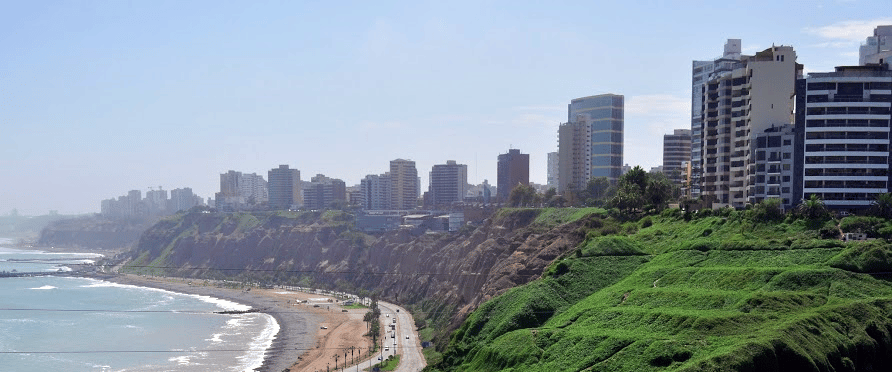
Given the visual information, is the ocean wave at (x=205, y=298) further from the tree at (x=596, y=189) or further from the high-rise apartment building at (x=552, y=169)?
the high-rise apartment building at (x=552, y=169)

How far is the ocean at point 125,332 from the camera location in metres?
67.2

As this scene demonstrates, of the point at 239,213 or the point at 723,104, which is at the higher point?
the point at 723,104

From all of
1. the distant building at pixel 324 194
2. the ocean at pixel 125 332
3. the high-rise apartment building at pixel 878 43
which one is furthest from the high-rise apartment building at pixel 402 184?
the high-rise apartment building at pixel 878 43

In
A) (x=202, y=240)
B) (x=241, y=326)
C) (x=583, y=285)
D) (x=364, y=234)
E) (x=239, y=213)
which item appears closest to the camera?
(x=583, y=285)

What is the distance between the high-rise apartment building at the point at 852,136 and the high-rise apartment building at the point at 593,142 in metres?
75.7

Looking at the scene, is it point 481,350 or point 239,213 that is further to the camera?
point 239,213

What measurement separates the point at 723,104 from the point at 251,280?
90.2m

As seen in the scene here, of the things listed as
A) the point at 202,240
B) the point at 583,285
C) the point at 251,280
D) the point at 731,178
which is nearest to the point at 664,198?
the point at 731,178

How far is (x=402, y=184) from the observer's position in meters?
165

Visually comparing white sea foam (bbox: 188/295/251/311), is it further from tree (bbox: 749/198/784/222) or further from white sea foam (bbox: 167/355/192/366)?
tree (bbox: 749/198/784/222)

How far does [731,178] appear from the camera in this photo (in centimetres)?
6181

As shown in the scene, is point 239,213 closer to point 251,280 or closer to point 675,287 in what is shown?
point 251,280

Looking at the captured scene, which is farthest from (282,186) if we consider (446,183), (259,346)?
(259,346)

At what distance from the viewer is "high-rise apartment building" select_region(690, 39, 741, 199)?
7000 centimetres
